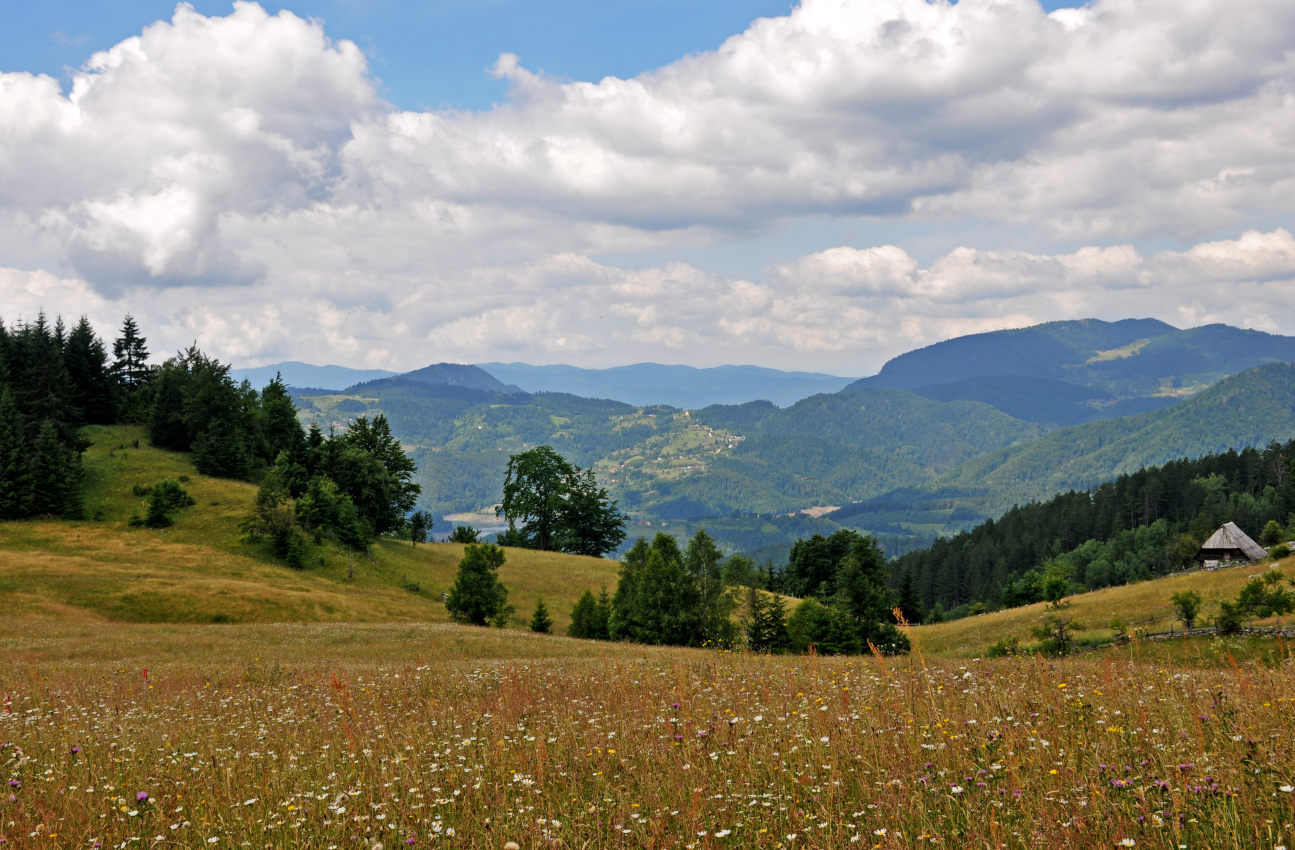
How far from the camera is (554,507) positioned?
101500mm

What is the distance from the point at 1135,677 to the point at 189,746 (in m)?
11.9

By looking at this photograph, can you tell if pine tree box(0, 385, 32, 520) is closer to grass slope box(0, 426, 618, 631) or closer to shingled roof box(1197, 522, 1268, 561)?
grass slope box(0, 426, 618, 631)

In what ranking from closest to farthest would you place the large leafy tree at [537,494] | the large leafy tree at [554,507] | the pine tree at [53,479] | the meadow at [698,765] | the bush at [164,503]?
the meadow at [698,765] → the pine tree at [53,479] → the bush at [164,503] → the large leafy tree at [537,494] → the large leafy tree at [554,507]

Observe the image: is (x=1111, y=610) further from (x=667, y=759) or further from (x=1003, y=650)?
(x=667, y=759)

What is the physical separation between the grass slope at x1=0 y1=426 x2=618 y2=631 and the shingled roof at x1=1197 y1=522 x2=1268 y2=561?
81.2m

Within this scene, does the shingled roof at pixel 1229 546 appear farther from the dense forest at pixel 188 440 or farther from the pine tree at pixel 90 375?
the pine tree at pixel 90 375

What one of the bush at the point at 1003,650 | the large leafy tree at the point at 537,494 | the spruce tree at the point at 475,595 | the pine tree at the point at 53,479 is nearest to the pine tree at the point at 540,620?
the spruce tree at the point at 475,595

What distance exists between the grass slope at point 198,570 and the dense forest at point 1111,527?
99759 mm

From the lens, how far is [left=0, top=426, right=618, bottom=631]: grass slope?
158ft

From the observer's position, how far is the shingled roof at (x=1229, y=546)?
315 ft

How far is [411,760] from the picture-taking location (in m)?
7.47

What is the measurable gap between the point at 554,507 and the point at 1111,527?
139 meters

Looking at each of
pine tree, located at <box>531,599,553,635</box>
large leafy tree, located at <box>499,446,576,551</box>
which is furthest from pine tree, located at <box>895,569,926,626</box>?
pine tree, located at <box>531,599,553,635</box>

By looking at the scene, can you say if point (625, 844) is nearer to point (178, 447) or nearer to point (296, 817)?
point (296, 817)
